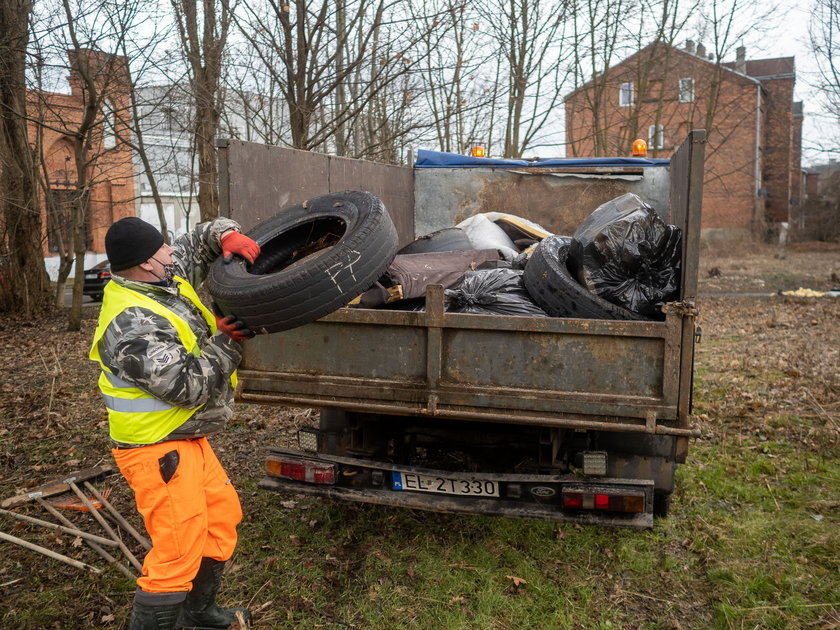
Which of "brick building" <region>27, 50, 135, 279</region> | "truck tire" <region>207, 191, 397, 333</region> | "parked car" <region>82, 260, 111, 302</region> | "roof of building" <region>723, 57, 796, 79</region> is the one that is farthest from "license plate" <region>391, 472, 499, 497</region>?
"roof of building" <region>723, 57, 796, 79</region>

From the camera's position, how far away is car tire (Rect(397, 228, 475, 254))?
4.71 metres

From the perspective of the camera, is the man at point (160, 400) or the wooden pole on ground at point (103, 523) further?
the wooden pole on ground at point (103, 523)

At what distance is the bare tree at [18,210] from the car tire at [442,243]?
676 centimetres

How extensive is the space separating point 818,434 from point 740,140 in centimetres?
3111

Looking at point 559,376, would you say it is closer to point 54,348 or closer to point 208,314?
point 208,314

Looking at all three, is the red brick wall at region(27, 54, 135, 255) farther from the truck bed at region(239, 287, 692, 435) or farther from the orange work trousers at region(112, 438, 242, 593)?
the orange work trousers at region(112, 438, 242, 593)

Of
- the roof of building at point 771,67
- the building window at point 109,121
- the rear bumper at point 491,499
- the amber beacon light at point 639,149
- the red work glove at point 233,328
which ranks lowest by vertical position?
the rear bumper at point 491,499

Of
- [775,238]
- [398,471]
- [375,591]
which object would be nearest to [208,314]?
[398,471]

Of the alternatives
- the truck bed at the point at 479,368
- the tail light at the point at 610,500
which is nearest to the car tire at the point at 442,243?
the truck bed at the point at 479,368

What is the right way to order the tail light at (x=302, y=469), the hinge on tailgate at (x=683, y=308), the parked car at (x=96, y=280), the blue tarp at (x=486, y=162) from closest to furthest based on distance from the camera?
1. the hinge on tailgate at (x=683, y=308)
2. the tail light at (x=302, y=469)
3. the blue tarp at (x=486, y=162)
4. the parked car at (x=96, y=280)

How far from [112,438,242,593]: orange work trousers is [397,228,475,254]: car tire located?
251cm

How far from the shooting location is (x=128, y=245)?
8.04 feet

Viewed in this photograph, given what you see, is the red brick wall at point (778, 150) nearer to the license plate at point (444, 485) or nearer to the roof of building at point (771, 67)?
the roof of building at point (771, 67)

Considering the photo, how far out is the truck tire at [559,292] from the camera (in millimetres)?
3049
